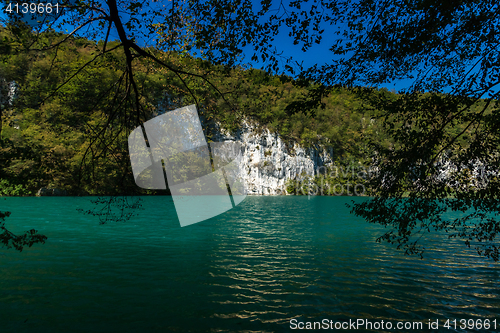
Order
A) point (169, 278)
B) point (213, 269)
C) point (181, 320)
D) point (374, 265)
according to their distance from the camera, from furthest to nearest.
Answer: point (374, 265) → point (213, 269) → point (169, 278) → point (181, 320)

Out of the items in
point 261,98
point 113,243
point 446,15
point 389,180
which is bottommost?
point 113,243

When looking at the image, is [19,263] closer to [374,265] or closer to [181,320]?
[181,320]

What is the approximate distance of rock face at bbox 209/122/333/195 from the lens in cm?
6581

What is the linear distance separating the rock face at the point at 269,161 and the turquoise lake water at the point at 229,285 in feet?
175

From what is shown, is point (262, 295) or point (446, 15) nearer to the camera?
point (446, 15)

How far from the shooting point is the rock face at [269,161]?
216 feet

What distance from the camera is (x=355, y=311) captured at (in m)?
5.62

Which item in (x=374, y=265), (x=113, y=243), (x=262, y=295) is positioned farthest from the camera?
(x=113, y=243)

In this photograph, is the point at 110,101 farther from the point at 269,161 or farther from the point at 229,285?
the point at 269,161

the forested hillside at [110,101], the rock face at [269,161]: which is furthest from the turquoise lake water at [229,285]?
the rock face at [269,161]

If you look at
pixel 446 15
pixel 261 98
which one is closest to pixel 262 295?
pixel 261 98

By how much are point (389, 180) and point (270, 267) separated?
411cm

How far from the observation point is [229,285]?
7004mm

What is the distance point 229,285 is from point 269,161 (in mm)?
60994
